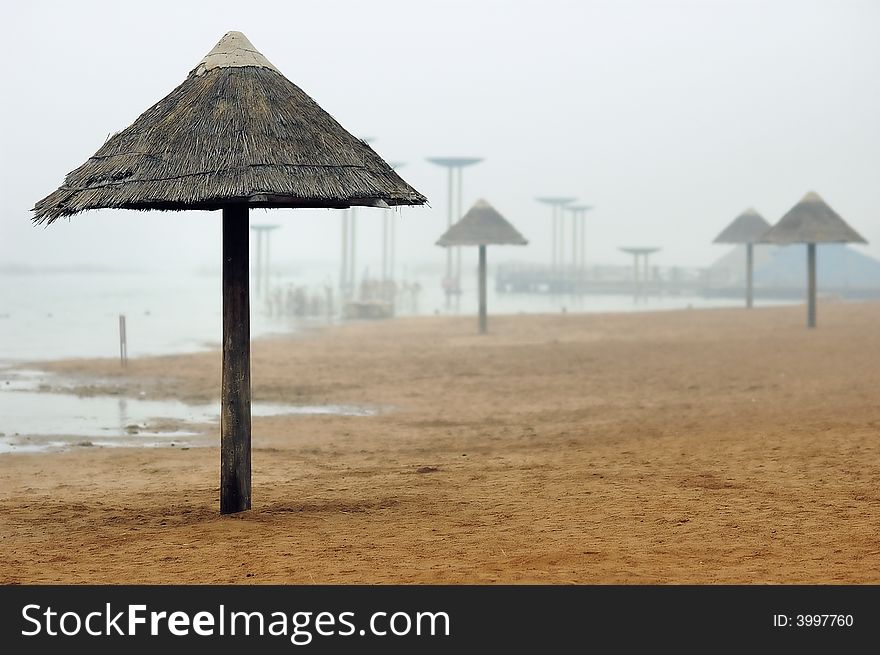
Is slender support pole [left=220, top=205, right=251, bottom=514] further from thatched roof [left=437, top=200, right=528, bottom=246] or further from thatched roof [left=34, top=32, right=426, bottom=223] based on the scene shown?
thatched roof [left=437, top=200, right=528, bottom=246]

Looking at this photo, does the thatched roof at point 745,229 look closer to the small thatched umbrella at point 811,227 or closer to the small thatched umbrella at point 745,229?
the small thatched umbrella at point 745,229

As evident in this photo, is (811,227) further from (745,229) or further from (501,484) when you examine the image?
(501,484)

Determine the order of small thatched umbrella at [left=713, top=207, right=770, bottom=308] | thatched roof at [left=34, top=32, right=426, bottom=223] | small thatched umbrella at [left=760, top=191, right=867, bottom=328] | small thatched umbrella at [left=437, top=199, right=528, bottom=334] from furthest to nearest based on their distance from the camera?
small thatched umbrella at [left=713, top=207, right=770, bottom=308]
small thatched umbrella at [left=437, top=199, right=528, bottom=334]
small thatched umbrella at [left=760, top=191, right=867, bottom=328]
thatched roof at [left=34, top=32, right=426, bottom=223]

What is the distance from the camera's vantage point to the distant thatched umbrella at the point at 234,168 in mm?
8406

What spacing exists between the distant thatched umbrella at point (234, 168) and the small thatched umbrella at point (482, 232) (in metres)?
23.4

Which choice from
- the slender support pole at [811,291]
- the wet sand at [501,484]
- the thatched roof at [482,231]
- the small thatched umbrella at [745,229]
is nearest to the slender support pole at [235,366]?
the wet sand at [501,484]

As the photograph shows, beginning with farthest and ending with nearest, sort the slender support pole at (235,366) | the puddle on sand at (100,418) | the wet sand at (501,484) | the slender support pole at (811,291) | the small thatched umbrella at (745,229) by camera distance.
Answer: the small thatched umbrella at (745,229) < the slender support pole at (811,291) < the puddle on sand at (100,418) < the slender support pole at (235,366) < the wet sand at (501,484)

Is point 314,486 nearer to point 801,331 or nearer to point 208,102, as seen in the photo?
point 208,102

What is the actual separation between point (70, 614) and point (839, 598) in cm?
374

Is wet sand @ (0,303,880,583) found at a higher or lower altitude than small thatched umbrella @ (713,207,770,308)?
lower

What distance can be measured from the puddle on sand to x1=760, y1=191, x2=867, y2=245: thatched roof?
671 inches

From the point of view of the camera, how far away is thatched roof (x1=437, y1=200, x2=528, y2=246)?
1304 inches

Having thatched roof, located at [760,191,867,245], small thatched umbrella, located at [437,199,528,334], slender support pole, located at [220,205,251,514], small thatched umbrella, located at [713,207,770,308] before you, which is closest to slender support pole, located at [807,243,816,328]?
thatched roof, located at [760,191,867,245]

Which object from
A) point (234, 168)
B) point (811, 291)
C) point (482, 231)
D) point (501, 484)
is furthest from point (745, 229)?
point (234, 168)
